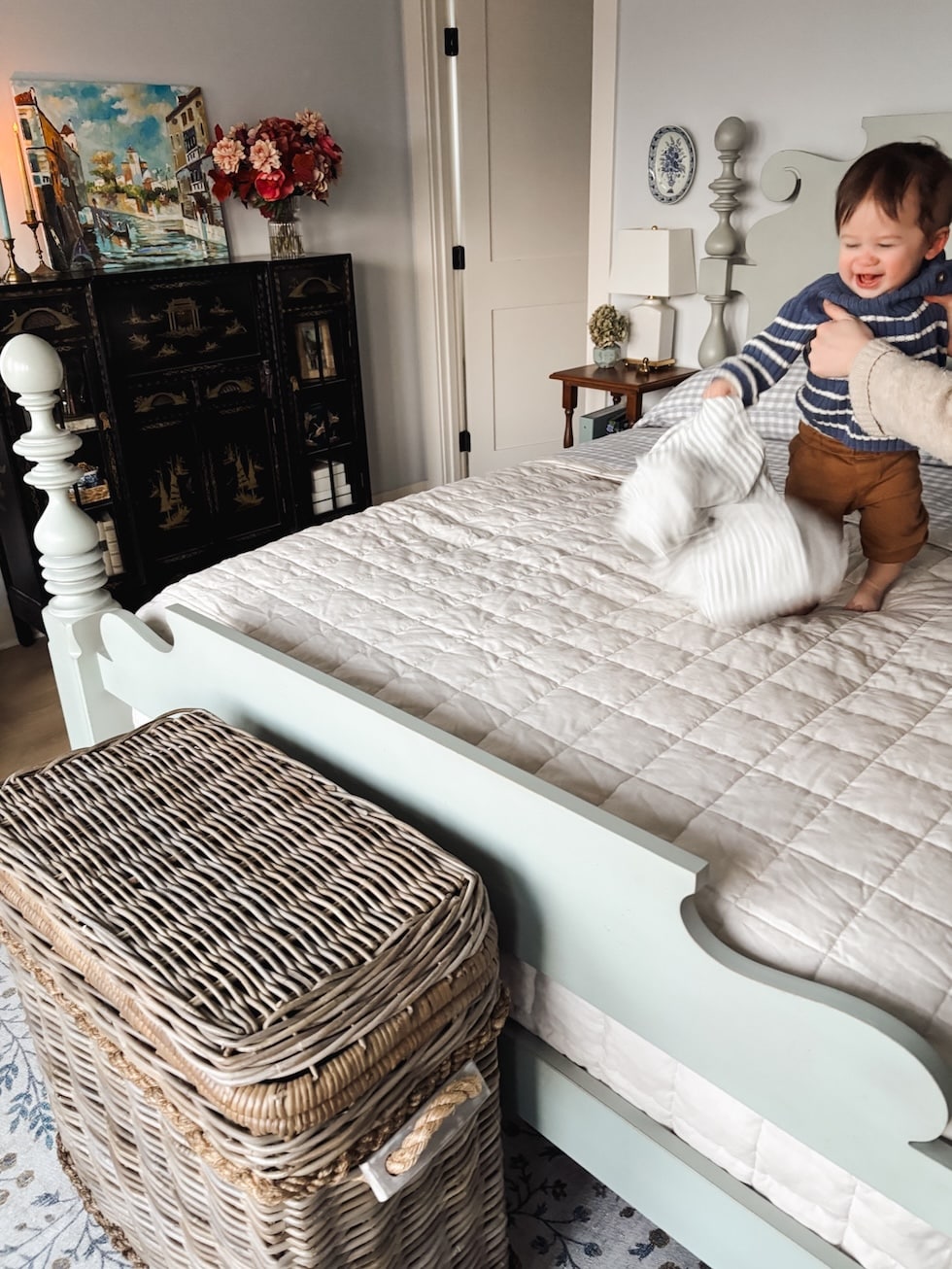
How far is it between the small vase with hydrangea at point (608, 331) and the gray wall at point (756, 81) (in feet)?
0.61

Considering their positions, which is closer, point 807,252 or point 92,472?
point 807,252

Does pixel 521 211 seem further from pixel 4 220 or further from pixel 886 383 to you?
pixel 886 383

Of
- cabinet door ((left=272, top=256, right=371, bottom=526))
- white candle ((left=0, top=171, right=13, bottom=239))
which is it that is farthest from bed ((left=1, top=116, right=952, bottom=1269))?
cabinet door ((left=272, top=256, right=371, bottom=526))

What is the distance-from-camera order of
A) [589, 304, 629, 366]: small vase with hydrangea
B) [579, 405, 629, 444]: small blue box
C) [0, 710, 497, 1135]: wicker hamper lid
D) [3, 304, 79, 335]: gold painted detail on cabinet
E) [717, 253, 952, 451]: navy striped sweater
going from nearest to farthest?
1. [0, 710, 497, 1135]: wicker hamper lid
2. [717, 253, 952, 451]: navy striped sweater
3. [3, 304, 79, 335]: gold painted detail on cabinet
4. [579, 405, 629, 444]: small blue box
5. [589, 304, 629, 366]: small vase with hydrangea

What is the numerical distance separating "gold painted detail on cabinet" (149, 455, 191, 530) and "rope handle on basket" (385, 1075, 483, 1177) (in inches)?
101

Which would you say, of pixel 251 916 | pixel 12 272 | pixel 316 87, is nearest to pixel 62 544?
pixel 251 916

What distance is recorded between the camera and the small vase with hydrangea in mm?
3199

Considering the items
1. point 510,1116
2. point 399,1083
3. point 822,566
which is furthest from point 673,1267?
point 822,566

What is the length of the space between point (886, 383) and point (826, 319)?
19 centimetres

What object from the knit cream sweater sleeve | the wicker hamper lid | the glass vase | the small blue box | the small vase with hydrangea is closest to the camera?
the wicker hamper lid

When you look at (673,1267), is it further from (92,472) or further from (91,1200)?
(92,472)

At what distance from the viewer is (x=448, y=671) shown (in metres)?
1.41

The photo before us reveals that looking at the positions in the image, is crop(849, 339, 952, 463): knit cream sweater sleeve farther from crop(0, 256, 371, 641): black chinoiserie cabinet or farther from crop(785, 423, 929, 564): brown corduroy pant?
crop(0, 256, 371, 641): black chinoiserie cabinet

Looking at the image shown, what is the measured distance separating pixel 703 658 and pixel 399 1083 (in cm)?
75
